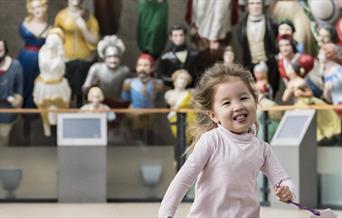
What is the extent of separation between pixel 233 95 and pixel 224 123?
0.12 m

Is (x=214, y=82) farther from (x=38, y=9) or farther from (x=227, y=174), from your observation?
(x=38, y=9)

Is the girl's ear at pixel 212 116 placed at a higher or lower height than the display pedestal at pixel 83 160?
higher

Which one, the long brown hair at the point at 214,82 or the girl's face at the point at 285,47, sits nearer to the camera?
the long brown hair at the point at 214,82

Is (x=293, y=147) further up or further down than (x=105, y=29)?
further down

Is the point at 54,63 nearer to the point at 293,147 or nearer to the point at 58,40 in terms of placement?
the point at 58,40

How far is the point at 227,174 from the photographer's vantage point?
182 inches

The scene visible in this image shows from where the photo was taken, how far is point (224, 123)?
459 cm

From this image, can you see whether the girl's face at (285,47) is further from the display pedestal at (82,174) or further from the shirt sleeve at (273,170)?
the shirt sleeve at (273,170)

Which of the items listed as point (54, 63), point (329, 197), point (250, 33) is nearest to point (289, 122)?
point (329, 197)

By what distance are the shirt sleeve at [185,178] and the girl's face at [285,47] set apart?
10.3 m

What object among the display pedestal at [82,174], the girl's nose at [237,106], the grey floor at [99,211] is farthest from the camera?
the display pedestal at [82,174]

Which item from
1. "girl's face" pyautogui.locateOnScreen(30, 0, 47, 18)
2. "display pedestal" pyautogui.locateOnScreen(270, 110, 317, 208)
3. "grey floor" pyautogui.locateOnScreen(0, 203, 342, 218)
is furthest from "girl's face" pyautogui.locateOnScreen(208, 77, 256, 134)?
"girl's face" pyautogui.locateOnScreen(30, 0, 47, 18)

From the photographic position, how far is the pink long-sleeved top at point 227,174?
461 cm

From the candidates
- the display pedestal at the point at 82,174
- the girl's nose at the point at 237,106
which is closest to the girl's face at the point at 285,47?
→ the display pedestal at the point at 82,174
